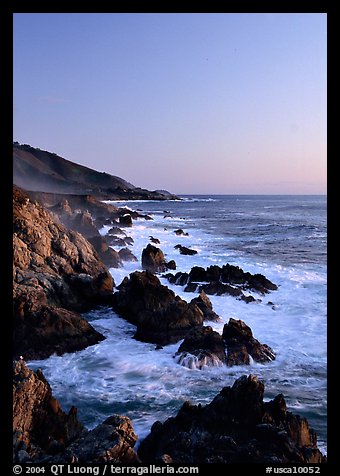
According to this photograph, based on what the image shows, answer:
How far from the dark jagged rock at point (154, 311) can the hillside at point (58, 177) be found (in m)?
70.5

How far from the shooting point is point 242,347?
10500 millimetres

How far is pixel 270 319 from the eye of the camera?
14.4 m

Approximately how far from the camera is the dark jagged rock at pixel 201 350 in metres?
9.97

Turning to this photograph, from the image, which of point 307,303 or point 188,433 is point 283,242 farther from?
point 188,433

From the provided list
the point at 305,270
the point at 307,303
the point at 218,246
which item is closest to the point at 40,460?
the point at 307,303

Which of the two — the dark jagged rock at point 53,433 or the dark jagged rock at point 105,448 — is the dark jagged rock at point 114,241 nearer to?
the dark jagged rock at point 53,433

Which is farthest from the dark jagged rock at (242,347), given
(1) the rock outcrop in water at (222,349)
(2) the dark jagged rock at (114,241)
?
(2) the dark jagged rock at (114,241)

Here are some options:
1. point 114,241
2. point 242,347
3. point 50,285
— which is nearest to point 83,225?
point 114,241

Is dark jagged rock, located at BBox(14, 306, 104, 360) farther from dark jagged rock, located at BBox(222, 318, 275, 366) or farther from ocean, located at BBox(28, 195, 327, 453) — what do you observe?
Result: dark jagged rock, located at BBox(222, 318, 275, 366)

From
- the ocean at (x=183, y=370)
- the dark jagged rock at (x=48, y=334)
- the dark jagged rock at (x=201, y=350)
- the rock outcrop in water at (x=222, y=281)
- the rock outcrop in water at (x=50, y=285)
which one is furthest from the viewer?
the rock outcrop in water at (x=222, y=281)

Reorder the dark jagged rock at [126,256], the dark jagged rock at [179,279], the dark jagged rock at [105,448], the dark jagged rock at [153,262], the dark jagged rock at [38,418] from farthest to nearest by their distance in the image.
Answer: the dark jagged rock at [126,256]
the dark jagged rock at [153,262]
the dark jagged rock at [179,279]
the dark jagged rock at [38,418]
the dark jagged rock at [105,448]

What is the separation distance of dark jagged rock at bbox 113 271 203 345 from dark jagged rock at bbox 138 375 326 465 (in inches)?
200

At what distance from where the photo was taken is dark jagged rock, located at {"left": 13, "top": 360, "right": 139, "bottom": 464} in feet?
16.3

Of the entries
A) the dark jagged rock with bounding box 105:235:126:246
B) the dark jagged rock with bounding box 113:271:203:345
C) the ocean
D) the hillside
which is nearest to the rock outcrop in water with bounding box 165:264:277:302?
the ocean
